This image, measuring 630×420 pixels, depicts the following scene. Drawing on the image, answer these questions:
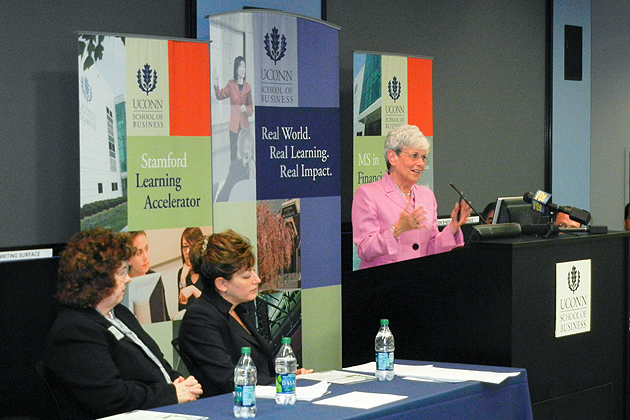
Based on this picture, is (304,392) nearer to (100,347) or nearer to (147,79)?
(100,347)

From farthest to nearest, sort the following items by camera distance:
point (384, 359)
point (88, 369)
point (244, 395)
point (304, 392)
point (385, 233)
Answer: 1. point (385, 233)
2. point (384, 359)
3. point (88, 369)
4. point (304, 392)
5. point (244, 395)

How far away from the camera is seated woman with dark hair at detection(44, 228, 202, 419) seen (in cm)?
287

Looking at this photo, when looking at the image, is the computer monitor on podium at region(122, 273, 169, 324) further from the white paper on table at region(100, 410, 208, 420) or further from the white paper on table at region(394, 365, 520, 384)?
the white paper on table at region(100, 410, 208, 420)

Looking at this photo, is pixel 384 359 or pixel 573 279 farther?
pixel 573 279

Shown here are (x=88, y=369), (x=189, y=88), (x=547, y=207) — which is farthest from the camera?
(x=189, y=88)

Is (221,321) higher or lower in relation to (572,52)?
lower

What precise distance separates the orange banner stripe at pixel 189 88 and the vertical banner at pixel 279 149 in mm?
57

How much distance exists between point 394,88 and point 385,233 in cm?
181

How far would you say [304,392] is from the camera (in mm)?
2701

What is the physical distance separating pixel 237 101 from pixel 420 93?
1.77m

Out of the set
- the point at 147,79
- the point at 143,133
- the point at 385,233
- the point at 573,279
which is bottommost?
the point at 573,279

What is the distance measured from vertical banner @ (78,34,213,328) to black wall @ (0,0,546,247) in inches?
22.6

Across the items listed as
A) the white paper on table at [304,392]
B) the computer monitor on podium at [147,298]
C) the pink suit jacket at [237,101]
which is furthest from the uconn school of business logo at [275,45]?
the white paper on table at [304,392]

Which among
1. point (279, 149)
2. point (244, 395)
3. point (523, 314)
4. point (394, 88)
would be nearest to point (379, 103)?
point (394, 88)
